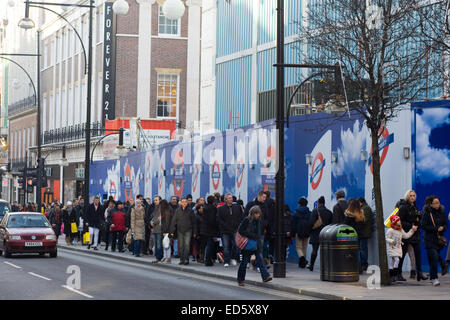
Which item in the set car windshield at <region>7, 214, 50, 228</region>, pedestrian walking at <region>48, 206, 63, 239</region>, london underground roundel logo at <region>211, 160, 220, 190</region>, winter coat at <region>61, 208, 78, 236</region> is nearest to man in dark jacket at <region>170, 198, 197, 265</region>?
car windshield at <region>7, 214, 50, 228</region>

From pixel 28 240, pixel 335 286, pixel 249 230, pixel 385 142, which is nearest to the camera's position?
pixel 335 286

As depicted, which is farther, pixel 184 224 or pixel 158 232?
pixel 158 232

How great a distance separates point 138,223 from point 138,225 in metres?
0.07

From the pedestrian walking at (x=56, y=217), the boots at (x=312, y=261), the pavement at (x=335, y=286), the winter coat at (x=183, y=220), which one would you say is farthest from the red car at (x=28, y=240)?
the pedestrian walking at (x=56, y=217)

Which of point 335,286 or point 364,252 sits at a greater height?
point 364,252

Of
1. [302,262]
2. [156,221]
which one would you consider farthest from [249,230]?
[156,221]

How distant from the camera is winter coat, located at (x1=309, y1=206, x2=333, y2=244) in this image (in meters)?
22.9

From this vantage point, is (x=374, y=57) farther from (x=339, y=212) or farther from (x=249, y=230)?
(x=249, y=230)

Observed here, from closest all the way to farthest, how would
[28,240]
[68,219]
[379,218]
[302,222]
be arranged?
[379,218]
[302,222]
[28,240]
[68,219]

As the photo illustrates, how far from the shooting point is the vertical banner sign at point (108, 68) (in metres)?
56.6

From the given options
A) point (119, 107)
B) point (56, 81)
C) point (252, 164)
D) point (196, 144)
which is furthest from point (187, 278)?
point (56, 81)

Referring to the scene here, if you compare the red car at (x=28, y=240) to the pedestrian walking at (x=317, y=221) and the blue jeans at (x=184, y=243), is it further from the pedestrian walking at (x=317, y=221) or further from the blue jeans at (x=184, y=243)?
the pedestrian walking at (x=317, y=221)

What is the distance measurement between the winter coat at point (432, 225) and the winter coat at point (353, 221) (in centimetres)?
208

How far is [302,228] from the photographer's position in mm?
24125
